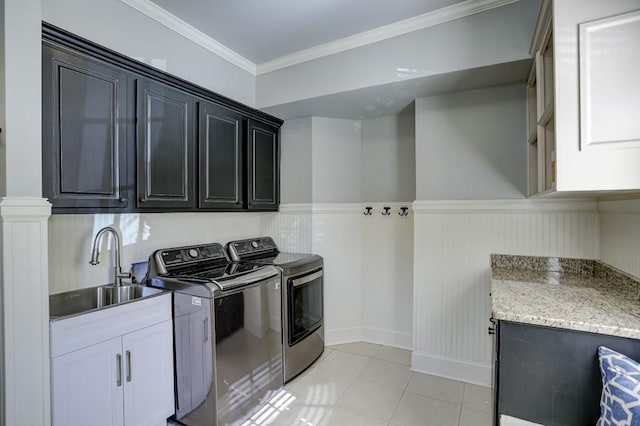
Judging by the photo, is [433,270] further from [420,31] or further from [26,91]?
[26,91]

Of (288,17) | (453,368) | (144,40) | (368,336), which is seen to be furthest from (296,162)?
(453,368)

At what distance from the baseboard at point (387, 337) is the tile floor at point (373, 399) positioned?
267mm

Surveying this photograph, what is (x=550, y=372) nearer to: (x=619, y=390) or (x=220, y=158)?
(x=619, y=390)

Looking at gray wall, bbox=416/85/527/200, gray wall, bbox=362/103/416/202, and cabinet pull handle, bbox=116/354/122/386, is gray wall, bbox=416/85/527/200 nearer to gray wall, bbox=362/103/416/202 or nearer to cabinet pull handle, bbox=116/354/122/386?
gray wall, bbox=362/103/416/202

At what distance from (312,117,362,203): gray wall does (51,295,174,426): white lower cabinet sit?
1856 millimetres

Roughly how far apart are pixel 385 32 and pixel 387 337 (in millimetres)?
2788

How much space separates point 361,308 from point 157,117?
2555 millimetres

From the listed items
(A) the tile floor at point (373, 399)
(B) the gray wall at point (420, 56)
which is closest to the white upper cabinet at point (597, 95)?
(B) the gray wall at point (420, 56)

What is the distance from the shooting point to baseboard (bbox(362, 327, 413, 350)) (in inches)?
121

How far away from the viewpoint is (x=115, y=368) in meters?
1.59

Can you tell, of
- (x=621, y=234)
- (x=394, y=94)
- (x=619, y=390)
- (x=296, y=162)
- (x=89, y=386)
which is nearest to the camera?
(x=619, y=390)

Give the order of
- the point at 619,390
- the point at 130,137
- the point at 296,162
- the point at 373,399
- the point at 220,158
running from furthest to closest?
the point at 296,162 < the point at 220,158 < the point at 373,399 < the point at 130,137 < the point at 619,390

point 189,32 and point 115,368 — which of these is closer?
point 115,368

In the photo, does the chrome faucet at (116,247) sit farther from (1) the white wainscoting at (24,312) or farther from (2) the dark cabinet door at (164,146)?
(1) the white wainscoting at (24,312)
